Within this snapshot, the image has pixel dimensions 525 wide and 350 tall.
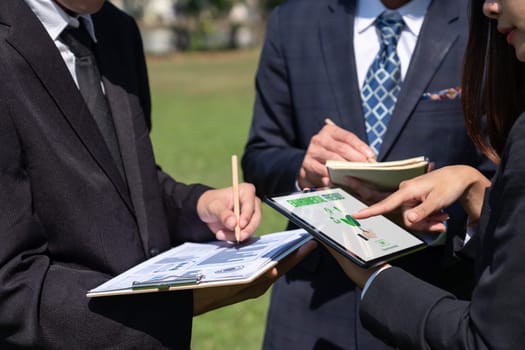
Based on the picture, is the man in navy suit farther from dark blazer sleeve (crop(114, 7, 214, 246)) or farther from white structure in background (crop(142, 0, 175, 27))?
white structure in background (crop(142, 0, 175, 27))

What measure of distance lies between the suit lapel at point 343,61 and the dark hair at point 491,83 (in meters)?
0.52

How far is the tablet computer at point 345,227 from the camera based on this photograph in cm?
212

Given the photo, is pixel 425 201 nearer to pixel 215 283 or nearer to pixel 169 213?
pixel 215 283

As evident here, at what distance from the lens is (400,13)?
294 centimetres

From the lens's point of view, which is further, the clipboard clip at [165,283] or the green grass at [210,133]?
the green grass at [210,133]

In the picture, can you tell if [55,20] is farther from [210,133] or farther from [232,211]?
[210,133]

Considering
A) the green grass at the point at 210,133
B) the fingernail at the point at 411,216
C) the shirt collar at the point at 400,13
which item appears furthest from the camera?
the green grass at the point at 210,133

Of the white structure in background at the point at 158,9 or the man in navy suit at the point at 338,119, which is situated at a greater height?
the man in navy suit at the point at 338,119

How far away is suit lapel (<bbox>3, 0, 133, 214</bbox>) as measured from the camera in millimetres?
2234

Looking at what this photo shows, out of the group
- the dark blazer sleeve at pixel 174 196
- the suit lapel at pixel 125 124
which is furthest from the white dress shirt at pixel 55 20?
the dark blazer sleeve at pixel 174 196

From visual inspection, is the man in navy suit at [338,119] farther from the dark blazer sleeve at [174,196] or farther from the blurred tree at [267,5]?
the blurred tree at [267,5]

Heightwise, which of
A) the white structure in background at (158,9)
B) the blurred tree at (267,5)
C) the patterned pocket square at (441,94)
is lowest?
the white structure in background at (158,9)

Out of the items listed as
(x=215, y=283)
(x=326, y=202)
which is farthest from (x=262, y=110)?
(x=215, y=283)

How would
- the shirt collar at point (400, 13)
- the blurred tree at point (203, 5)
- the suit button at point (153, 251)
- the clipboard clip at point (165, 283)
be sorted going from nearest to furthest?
the clipboard clip at point (165, 283) < the suit button at point (153, 251) < the shirt collar at point (400, 13) < the blurred tree at point (203, 5)
